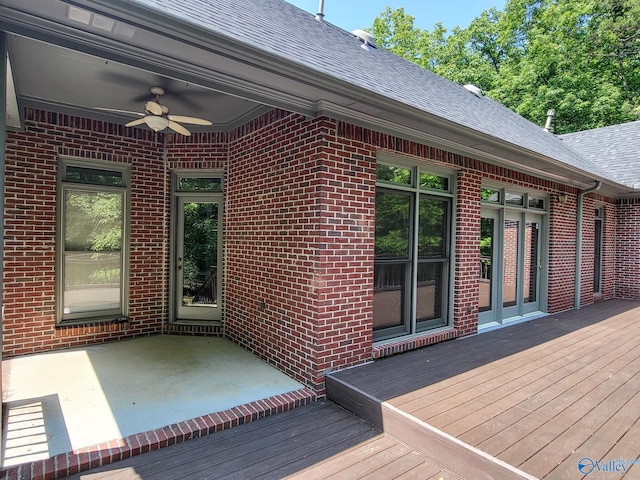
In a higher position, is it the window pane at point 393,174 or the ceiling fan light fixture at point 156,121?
the ceiling fan light fixture at point 156,121

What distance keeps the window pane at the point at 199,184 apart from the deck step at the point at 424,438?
3.11 meters

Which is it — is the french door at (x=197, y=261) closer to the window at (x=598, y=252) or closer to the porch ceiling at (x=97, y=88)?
the porch ceiling at (x=97, y=88)

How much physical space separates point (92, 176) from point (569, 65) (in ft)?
61.6

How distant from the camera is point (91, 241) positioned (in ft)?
14.8

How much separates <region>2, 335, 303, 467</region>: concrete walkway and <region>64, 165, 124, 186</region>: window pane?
6.69 ft

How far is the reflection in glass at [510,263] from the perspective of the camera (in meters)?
5.67

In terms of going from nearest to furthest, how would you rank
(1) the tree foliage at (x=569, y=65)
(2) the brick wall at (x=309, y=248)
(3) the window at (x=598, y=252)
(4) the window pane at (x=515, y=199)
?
(2) the brick wall at (x=309, y=248), (4) the window pane at (x=515, y=199), (3) the window at (x=598, y=252), (1) the tree foliage at (x=569, y=65)

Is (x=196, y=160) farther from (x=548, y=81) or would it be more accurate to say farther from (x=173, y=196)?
(x=548, y=81)

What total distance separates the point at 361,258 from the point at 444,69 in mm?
18224

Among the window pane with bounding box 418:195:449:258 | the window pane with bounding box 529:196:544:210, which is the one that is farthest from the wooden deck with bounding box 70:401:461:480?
the window pane with bounding box 529:196:544:210

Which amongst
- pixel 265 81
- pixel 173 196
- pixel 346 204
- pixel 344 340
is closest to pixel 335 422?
pixel 344 340

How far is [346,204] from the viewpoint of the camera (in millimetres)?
3451

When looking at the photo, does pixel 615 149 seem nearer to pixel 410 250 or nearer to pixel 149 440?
pixel 410 250

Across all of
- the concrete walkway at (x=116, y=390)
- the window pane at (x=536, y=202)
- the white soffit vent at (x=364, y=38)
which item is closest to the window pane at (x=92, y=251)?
the concrete walkway at (x=116, y=390)
